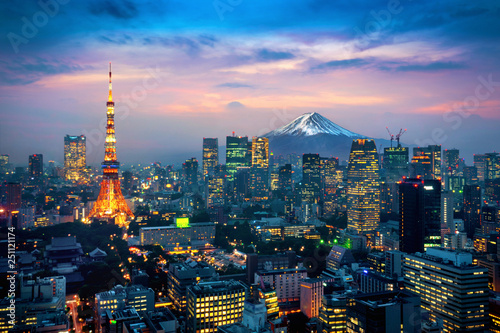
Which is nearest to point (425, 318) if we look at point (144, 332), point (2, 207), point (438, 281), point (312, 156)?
point (438, 281)

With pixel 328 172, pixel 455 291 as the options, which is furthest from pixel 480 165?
pixel 455 291

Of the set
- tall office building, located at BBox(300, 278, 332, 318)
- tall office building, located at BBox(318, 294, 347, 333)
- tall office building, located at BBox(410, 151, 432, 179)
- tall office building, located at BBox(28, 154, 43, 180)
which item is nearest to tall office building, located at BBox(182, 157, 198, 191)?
tall office building, located at BBox(28, 154, 43, 180)

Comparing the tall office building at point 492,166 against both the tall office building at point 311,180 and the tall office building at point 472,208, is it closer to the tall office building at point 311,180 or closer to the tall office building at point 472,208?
the tall office building at point 472,208

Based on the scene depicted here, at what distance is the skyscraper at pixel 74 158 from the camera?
6078 centimetres

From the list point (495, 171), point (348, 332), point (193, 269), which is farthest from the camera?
point (495, 171)

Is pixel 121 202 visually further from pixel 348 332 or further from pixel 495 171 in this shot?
pixel 495 171

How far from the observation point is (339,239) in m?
31.1

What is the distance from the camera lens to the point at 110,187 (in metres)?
33.6

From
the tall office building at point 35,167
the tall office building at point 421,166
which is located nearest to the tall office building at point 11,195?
the tall office building at point 35,167

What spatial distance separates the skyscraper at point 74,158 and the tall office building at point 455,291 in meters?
53.4

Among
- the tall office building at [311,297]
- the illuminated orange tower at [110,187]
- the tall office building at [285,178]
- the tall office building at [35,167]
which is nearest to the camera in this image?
the tall office building at [311,297]

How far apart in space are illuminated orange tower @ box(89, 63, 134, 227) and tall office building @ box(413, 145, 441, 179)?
33.1m

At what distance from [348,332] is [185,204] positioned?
34.1 metres

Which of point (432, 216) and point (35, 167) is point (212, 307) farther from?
point (35, 167)
